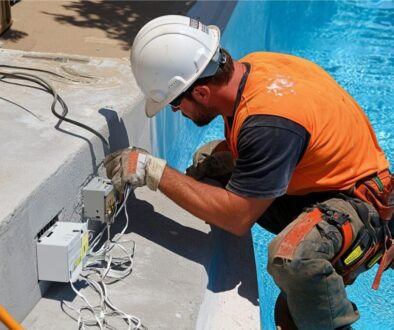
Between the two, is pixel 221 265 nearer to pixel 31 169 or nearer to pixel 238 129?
pixel 238 129

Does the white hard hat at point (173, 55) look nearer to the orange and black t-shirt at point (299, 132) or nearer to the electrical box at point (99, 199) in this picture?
the orange and black t-shirt at point (299, 132)

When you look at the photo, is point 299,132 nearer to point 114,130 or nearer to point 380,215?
point 380,215

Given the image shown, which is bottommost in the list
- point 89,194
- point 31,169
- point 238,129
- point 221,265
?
point 221,265

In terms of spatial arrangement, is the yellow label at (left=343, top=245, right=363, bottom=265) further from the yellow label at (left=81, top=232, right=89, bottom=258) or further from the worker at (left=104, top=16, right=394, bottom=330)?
the yellow label at (left=81, top=232, right=89, bottom=258)

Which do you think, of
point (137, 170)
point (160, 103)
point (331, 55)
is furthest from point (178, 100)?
point (331, 55)

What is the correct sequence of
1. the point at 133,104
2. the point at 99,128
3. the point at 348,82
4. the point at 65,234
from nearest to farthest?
the point at 65,234
the point at 99,128
the point at 133,104
the point at 348,82

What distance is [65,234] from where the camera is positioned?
8.25 feet

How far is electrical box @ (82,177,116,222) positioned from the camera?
2.74m

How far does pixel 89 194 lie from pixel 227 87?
719 millimetres

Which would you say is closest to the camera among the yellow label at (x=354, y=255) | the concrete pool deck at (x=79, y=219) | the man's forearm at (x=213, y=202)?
the concrete pool deck at (x=79, y=219)

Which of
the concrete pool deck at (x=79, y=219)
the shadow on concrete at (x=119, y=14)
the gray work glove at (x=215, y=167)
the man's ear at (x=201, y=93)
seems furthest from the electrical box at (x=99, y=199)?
the shadow on concrete at (x=119, y=14)

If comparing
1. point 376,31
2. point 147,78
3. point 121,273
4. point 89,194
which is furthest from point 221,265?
point 376,31

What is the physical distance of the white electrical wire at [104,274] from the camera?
2451 millimetres

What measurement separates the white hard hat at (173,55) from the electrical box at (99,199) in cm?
44
